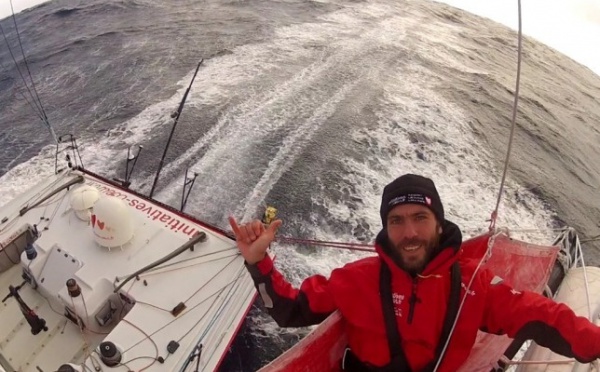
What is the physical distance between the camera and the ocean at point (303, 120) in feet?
23.0

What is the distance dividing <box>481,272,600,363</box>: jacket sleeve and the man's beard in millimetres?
378

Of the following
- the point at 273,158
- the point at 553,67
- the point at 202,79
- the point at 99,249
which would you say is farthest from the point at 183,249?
the point at 553,67

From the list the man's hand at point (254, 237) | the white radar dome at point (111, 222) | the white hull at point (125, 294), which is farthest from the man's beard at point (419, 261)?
the white radar dome at point (111, 222)

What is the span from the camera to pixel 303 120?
344 inches

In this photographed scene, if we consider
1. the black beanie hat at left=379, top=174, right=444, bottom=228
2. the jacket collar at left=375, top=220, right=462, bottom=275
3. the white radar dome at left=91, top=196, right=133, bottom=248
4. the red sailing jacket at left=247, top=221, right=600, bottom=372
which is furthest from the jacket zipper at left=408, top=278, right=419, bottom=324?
the white radar dome at left=91, top=196, right=133, bottom=248

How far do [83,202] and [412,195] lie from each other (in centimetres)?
381

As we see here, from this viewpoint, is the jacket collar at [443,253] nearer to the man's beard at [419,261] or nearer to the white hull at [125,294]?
the man's beard at [419,261]

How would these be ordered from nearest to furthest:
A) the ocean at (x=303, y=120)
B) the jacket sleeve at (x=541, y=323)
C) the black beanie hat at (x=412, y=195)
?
1. the jacket sleeve at (x=541, y=323)
2. the black beanie hat at (x=412, y=195)
3. the ocean at (x=303, y=120)

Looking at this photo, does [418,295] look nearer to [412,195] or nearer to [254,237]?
[412,195]

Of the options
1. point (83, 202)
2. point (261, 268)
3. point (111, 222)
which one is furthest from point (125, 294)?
point (261, 268)

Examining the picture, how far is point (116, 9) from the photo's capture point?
1595cm

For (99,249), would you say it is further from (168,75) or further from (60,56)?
(60,56)

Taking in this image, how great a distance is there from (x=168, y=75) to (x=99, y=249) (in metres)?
7.04

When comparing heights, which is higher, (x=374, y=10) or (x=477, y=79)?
(x=374, y=10)
